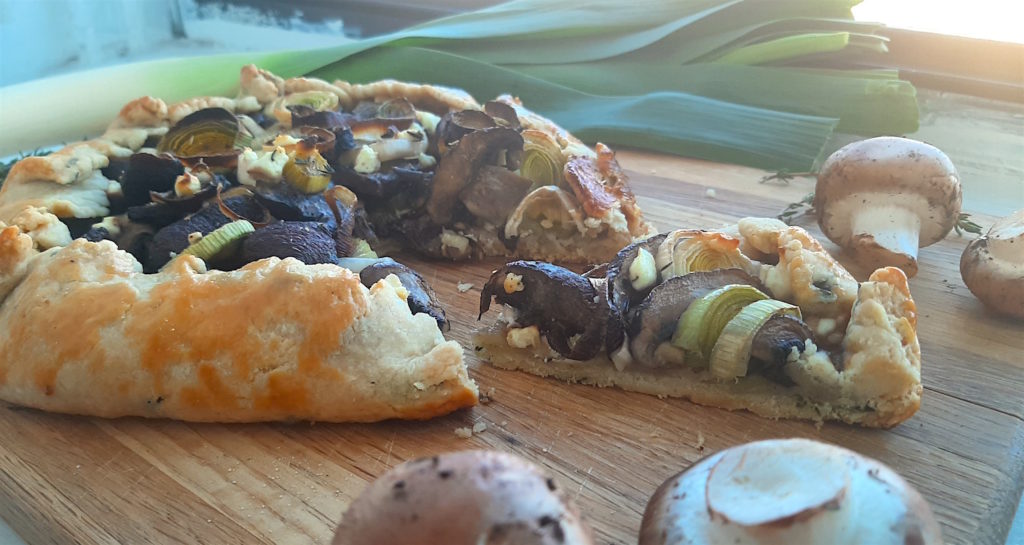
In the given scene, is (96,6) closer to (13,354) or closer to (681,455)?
(13,354)

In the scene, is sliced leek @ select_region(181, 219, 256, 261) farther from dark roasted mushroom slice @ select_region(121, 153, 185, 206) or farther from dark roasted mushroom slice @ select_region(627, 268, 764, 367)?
dark roasted mushroom slice @ select_region(627, 268, 764, 367)

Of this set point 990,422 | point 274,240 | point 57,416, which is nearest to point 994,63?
point 990,422

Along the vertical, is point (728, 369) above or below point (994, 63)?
below

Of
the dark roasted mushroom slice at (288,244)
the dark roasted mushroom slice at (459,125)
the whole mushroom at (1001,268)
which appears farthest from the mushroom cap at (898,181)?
the dark roasted mushroom slice at (288,244)

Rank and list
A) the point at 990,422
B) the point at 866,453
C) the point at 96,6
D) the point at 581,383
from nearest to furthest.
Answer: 1. the point at 866,453
2. the point at 990,422
3. the point at 581,383
4. the point at 96,6

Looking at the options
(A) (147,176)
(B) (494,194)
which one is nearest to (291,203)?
(A) (147,176)

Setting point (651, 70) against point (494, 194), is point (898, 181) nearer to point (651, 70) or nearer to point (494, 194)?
point (494, 194)
